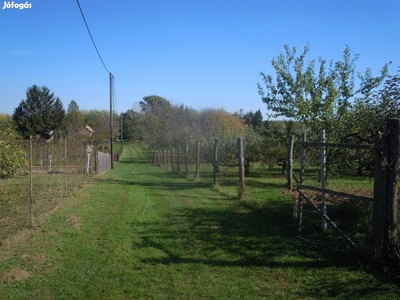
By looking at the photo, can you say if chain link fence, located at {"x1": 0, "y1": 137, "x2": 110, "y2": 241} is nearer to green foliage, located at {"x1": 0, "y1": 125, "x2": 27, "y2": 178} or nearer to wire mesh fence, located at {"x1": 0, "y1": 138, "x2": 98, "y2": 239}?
wire mesh fence, located at {"x1": 0, "y1": 138, "x2": 98, "y2": 239}

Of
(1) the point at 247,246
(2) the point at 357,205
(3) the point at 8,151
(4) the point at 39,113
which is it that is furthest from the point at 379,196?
(4) the point at 39,113

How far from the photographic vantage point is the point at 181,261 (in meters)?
5.48

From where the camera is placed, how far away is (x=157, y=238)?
6.74 m

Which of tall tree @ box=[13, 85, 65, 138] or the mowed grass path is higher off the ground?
tall tree @ box=[13, 85, 65, 138]

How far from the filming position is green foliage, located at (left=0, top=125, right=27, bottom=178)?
744 cm

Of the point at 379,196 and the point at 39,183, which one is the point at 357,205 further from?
the point at 39,183

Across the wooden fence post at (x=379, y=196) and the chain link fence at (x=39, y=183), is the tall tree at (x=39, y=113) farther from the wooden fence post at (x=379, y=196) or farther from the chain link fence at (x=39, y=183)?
the wooden fence post at (x=379, y=196)

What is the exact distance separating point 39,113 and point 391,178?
46565mm

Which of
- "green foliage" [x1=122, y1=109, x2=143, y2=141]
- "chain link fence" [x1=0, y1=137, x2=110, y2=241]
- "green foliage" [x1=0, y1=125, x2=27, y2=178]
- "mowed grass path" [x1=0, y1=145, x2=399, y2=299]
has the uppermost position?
"green foliage" [x1=122, y1=109, x2=143, y2=141]

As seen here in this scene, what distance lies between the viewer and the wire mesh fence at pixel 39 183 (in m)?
7.43

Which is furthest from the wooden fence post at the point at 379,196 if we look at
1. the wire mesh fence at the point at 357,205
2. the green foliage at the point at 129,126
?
the green foliage at the point at 129,126

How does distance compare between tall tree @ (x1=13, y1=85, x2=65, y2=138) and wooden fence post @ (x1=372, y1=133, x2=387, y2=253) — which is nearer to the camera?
wooden fence post @ (x1=372, y1=133, x2=387, y2=253)

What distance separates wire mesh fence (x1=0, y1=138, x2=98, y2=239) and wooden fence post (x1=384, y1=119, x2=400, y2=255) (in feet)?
19.7

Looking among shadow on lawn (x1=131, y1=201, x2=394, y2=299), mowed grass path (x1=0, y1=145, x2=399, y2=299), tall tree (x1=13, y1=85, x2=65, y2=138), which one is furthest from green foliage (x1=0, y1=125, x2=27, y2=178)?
tall tree (x1=13, y1=85, x2=65, y2=138)
